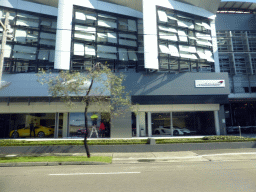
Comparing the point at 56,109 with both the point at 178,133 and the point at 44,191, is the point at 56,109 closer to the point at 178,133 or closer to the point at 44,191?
the point at 178,133

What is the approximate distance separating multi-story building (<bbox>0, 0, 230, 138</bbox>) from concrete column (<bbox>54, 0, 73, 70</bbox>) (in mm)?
88

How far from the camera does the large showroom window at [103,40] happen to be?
1909 centimetres

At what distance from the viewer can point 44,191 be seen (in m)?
4.86

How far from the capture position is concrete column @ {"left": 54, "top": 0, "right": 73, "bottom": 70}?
17344mm

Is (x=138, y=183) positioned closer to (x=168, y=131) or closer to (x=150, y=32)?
(x=168, y=131)

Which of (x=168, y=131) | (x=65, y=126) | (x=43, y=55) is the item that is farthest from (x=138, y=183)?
(x=43, y=55)

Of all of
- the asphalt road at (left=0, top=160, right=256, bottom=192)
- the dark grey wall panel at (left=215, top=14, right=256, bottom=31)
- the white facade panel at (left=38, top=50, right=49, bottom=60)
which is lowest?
the asphalt road at (left=0, top=160, right=256, bottom=192)

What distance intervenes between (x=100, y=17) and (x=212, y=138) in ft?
53.1

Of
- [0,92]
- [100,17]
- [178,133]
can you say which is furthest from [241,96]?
[0,92]

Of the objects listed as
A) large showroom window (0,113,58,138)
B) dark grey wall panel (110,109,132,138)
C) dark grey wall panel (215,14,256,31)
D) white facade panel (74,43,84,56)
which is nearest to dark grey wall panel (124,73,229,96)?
dark grey wall panel (110,109,132,138)

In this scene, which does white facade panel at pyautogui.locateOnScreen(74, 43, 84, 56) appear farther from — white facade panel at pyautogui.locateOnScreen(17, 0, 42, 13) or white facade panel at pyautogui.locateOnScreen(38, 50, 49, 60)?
white facade panel at pyautogui.locateOnScreen(17, 0, 42, 13)

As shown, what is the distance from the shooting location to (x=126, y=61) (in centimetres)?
2002

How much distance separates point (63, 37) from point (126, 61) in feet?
22.0

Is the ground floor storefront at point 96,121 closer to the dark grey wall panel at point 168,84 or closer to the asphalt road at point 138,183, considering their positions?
the dark grey wall panel at point 168,84
